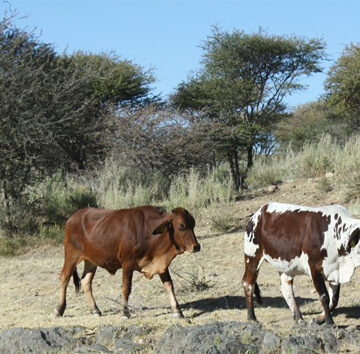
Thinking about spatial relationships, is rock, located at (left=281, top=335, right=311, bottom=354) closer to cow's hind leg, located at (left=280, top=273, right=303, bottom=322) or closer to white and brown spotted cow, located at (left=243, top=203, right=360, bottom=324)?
white and brown spotted cow, located at (left=243, top=203, right=360, bottom=324)

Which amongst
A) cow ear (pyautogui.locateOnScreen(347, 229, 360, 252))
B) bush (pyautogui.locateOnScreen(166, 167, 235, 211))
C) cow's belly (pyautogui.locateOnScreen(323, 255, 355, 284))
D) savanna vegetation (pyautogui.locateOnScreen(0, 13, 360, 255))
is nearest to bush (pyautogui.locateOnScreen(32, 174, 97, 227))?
savanna vegetation (pyautogui.locateOnScreen(0, 13, 360, 255))

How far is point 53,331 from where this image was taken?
25.6 ft

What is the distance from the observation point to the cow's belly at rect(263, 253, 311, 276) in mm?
8367

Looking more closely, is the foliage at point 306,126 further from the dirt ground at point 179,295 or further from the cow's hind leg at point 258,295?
the cow's hind leg at point 258,295

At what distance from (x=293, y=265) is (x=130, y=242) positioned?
2.15 m

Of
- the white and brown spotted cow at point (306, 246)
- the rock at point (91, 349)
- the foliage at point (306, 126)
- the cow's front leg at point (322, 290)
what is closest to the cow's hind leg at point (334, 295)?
the white and brown spotted cow at point (306, 246)

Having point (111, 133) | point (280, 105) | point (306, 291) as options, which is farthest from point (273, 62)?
point (306, 291)

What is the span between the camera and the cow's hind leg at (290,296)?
28.9 feet

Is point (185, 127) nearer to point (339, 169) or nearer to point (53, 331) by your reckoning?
point (339, 169)

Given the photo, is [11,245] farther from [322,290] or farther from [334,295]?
[322,290]

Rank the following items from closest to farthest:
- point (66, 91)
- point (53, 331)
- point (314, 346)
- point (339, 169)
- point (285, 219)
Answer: point (314, 346) → point (53, 331) → point (285, 219) → point (339, 169) → point (66, 91)

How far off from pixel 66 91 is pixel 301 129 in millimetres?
24288

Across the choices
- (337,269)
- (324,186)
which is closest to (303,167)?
(324,186)

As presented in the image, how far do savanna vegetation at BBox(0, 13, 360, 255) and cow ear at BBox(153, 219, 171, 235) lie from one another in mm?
6616
